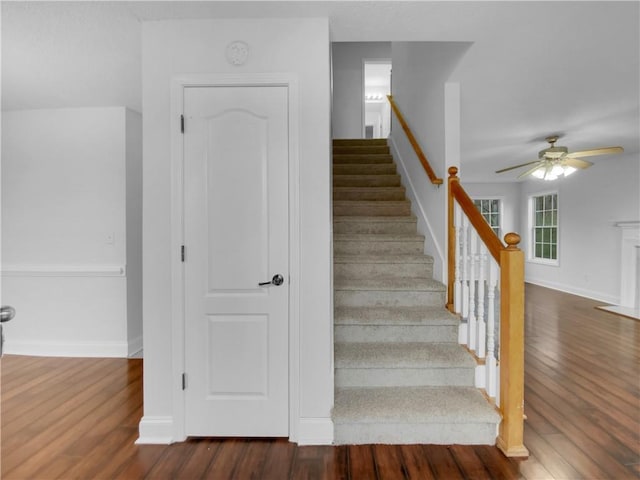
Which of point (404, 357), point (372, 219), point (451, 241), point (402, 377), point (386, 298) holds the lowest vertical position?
point (402, 377)

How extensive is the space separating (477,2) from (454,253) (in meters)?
1.65

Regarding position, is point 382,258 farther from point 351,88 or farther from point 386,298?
point 351,88

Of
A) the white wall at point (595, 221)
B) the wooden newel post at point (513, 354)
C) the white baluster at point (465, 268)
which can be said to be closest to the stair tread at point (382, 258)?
the white baluster at point (465, 268)

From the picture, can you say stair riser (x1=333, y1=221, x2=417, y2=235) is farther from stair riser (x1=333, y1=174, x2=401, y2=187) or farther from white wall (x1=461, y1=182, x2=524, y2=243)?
white wall (x1=461, y1=182, x2=524, y2=243)

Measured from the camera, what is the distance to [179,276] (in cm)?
200

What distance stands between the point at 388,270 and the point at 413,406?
1.24 m

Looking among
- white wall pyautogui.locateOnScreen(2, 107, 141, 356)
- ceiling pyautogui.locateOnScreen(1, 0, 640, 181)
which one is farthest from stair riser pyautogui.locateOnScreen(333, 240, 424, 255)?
white wall pyautogui.locateOnScreen(2, 107, 141, 356)

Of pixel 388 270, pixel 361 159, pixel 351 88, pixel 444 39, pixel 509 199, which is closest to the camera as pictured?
pixel 444 39

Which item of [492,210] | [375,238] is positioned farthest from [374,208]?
[492,210]

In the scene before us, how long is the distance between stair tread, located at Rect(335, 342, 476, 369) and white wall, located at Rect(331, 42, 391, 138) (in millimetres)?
5147

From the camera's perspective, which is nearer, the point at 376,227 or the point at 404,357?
the point at 404,357

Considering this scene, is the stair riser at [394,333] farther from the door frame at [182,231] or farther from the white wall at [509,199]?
the white wall at [509,199]

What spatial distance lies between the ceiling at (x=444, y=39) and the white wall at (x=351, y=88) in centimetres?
320

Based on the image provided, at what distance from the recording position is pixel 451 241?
2641 millimetres
